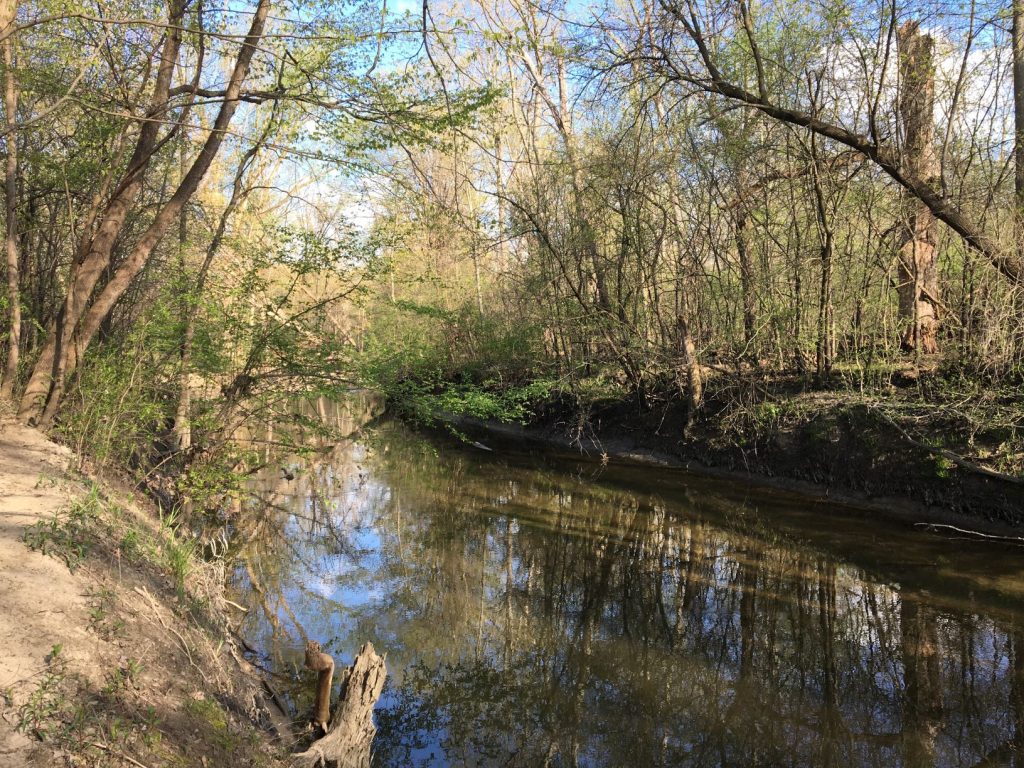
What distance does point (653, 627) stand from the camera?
6.46m

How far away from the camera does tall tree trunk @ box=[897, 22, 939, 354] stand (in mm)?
9180

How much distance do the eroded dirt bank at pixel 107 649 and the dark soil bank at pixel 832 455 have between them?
6.57 m

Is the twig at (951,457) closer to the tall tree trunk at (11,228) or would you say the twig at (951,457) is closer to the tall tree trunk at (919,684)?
the tall tree trunk at (919,684)

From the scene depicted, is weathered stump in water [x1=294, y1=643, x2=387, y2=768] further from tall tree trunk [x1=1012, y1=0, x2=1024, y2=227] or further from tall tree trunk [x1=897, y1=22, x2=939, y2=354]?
tall tree trunk [x1=897, y1=22, x2=939, y2=354]

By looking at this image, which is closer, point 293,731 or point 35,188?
point 293,731

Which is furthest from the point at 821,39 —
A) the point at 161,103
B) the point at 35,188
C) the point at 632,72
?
the point at 35,188

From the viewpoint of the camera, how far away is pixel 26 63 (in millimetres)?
7375

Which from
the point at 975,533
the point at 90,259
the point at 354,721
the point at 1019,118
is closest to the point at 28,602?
the point at 354,721

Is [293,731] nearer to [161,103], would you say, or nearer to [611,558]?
[611,558]

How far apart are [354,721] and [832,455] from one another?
9201 mm

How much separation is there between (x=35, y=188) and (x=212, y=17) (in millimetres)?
2980

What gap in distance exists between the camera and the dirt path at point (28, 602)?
8.64 ft

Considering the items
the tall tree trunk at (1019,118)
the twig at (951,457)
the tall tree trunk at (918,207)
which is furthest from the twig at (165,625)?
the tall tree trunk at (918,207)

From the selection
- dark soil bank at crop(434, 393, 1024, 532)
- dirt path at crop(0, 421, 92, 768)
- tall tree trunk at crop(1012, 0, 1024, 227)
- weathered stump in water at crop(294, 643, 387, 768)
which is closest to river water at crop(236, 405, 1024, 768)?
weathered stump in water at crop(294, 643, 387, 768)
